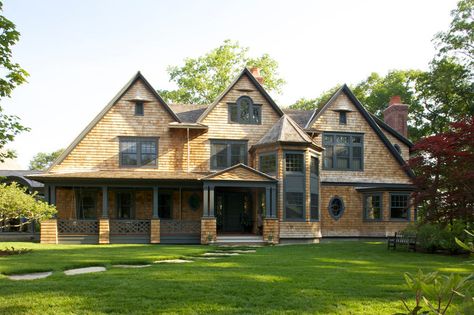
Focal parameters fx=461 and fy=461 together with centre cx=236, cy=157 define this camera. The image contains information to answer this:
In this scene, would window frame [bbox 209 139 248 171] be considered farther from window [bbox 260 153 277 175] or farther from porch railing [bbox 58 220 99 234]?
porch railing [bbox 58 220 99 234]

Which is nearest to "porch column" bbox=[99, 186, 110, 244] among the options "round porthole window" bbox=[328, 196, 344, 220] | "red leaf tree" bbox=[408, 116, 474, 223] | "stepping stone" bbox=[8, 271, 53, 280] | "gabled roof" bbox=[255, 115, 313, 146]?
"gabled roof" bbox=[255, 115, 313, 146]

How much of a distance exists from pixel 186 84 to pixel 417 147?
3645 cm

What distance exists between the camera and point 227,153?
25.4 metres

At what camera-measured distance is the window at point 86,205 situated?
24234mm

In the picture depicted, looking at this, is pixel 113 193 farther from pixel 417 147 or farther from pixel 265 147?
pixel 417 147

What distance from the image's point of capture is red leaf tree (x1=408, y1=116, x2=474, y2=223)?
611 inches

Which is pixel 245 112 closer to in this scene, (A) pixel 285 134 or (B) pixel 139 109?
(A) pixel 285 134

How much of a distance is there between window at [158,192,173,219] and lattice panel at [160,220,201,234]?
191 centimetres

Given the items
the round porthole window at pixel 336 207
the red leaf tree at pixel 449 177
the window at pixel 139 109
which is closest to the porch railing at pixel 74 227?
the window at pixel 139 109

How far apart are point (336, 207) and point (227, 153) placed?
22.6 ft

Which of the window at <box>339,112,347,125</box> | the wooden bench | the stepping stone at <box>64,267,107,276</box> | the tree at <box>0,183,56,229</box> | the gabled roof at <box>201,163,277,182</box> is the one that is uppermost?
the window at <box>339,112,347,125</box>

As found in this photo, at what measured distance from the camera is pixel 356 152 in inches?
1052

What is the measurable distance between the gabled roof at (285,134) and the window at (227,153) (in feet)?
4.97

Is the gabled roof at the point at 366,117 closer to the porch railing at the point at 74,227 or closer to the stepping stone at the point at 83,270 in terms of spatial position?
the porch railing at the point at 74,227
